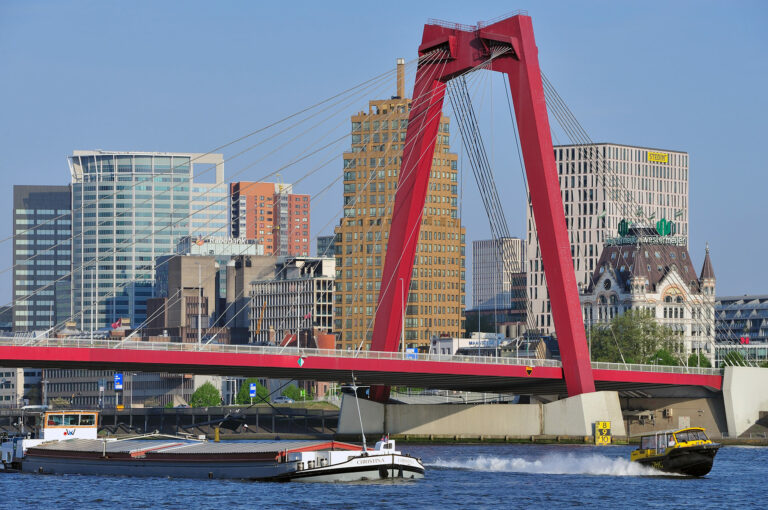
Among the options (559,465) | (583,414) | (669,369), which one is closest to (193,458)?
(559,465)

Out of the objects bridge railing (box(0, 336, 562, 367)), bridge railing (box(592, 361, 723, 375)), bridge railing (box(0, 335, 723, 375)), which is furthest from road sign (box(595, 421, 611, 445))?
bridge railing (box(592, 361, 723, 375))

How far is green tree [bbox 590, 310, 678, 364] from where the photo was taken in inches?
7180

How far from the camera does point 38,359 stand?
9556 centimetres

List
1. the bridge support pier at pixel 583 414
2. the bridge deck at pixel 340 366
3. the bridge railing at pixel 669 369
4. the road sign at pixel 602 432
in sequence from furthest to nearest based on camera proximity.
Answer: the bridge railing at pixel 669 369
the road sign at pixel 602 432
the bridge support pier at pixel 583 414
the bridge deck at pixel 340 366

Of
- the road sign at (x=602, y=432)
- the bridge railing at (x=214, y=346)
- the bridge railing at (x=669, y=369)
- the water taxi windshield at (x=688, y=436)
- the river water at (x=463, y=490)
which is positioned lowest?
the river water at (x=463, y=490)

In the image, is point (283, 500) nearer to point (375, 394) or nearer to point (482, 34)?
point (482, 34)

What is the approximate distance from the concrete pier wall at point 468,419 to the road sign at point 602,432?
1.48 meters

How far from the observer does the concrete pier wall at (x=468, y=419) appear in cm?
11688

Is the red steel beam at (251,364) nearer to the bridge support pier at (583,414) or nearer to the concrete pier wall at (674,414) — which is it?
the bridge support pier at (583,414)

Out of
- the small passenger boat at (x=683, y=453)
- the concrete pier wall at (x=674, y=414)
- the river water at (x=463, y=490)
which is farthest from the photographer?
the concrete pier wall at (x=674, y=414)

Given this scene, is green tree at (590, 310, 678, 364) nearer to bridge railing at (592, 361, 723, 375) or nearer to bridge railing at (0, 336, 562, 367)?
bridge railing at (592, 361, 723, 375)

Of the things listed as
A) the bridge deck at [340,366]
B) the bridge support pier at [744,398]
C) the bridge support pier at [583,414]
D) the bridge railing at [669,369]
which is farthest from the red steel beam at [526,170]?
the bridge support pier at [744,398]

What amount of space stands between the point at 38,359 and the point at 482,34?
40482 millimetres

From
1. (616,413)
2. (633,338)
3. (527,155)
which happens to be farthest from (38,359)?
(633,338)
